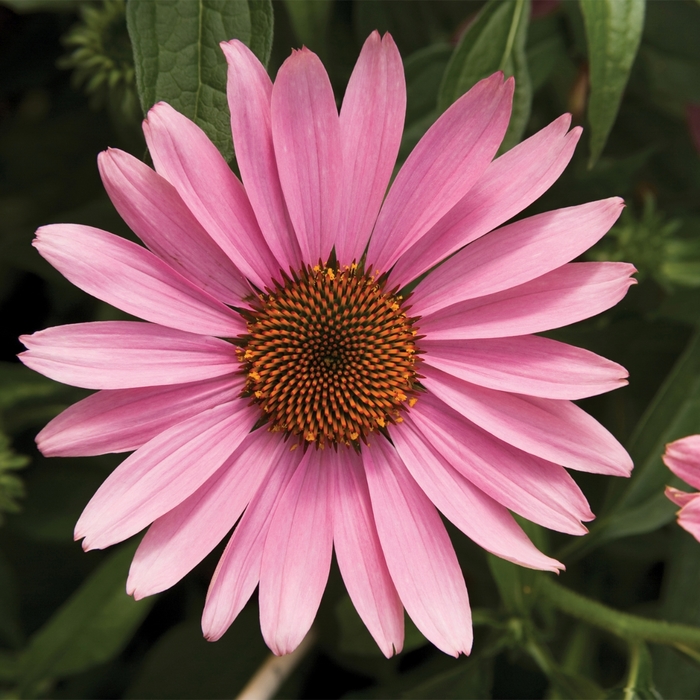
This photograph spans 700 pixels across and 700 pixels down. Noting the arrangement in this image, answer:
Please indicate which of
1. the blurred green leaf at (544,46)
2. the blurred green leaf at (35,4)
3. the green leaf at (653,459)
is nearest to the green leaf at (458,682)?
the green leaf at (653,459)

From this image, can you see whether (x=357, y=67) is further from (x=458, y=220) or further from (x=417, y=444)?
(x=417, y=444)

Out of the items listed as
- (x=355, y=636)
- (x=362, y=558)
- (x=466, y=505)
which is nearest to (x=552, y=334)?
(x=466, y=505)

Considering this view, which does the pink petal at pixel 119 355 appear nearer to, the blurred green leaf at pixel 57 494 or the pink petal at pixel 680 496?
the blurred green leaf at pixel 57 494

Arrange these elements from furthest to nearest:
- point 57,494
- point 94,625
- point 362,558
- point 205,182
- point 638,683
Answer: point 57,494, point 94,625, point 638,683, point 362,558, point 205,182

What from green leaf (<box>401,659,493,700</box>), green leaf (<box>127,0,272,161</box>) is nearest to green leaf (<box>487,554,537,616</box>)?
green leaf (<box>401,659,493,700</box>)

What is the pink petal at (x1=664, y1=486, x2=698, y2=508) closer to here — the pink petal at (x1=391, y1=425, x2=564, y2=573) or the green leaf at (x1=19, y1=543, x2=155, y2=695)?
the pink petal at (x1=391, y1=425, x2=564, y2=573)

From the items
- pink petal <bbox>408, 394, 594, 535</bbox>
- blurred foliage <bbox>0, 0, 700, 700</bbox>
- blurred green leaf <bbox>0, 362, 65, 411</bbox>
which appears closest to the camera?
pink petal <bbox>408, 394, 594, 535</bbox>

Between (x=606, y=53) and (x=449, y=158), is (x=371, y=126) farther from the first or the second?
(x=606, y=53)
